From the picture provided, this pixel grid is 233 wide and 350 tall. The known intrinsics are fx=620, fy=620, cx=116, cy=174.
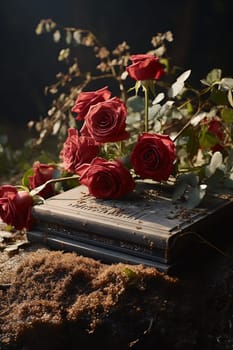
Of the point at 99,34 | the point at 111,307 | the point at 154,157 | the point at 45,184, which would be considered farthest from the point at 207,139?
the point at 99,34

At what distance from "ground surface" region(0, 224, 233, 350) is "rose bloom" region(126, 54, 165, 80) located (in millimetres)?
520

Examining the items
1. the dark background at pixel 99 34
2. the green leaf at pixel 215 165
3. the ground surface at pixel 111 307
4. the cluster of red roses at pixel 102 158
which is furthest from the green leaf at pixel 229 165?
the dark background at pixel 99 34

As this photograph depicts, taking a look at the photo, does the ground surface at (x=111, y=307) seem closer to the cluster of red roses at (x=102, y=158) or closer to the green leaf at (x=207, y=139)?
the cluster of red roses at (x=102, y=158)

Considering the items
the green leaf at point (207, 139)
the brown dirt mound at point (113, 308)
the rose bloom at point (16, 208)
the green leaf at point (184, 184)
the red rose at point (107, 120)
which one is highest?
the red rose at point (107, 120)

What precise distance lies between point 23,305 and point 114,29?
2.19 metres

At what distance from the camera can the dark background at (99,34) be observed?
290 cm

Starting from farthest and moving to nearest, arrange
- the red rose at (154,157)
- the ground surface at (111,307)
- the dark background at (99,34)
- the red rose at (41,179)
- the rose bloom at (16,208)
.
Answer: the dark background at (99,34), the red rose at (41,179), the rose bloom at (16,208), the red rose at (154,157), the ground surface at (111,307)

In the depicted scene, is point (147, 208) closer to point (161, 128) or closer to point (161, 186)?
point (161, 186)

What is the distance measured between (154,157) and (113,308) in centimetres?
41

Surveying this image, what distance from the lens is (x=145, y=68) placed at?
160cm

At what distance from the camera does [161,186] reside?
1.61m

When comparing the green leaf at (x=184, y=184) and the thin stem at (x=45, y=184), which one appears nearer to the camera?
the green leaf at (x=184, y=184)

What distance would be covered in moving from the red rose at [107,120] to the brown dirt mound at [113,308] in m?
0.34

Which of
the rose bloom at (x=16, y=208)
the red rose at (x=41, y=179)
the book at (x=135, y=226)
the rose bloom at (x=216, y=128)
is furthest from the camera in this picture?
the rose bloom at (x=216, y=128)
